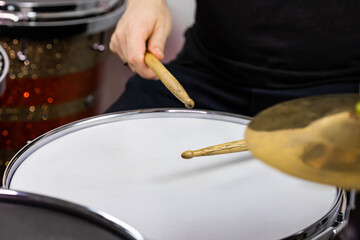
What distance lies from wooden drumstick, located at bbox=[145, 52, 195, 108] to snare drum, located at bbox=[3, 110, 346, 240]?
9cm

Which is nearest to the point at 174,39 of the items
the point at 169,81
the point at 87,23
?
the point at 87,23

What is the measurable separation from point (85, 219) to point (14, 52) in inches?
28.7

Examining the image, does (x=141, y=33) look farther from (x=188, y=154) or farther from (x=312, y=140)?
(x=312, y=140)

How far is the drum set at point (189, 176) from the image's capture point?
438mm

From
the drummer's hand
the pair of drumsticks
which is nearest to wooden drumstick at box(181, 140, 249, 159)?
the pair of drumsticks

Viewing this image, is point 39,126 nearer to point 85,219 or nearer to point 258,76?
point 258,76

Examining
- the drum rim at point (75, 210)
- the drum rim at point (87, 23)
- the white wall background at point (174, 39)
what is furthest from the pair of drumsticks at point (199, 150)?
the white wall background at point (174, 39)

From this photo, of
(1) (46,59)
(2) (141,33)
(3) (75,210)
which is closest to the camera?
(3) (75,210)

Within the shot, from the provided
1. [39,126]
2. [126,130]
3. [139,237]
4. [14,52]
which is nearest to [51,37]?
[14,52]

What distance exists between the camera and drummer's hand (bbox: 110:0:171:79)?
79cm

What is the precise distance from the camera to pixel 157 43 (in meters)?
0.81

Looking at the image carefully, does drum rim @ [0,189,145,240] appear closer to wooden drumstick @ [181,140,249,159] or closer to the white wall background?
wooden drumstick @ [181,140,249,159]

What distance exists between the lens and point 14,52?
3.59 feet

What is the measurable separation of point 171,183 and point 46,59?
0.59 metres
